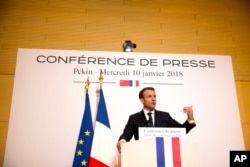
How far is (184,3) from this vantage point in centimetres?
356

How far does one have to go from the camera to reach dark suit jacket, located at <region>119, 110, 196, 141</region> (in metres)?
2.64

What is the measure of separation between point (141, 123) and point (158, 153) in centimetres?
82

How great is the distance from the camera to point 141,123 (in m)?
2.67

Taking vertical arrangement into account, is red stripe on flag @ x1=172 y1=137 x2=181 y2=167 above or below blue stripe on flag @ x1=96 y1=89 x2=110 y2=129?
below

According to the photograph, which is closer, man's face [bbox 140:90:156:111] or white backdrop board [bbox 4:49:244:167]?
white backdrop board [bbox 4:49:244:167]

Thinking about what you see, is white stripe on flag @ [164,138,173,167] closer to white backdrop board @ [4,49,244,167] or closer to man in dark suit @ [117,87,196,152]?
man in dark suit @ [117,87,196,152]

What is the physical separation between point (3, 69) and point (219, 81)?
2230mm

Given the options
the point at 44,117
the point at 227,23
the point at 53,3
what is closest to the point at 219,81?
the point at 227,23

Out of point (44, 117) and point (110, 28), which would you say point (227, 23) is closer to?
point (110, 28)

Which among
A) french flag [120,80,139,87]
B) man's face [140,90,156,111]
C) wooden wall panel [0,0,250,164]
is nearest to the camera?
man's face [140,90,156,111]

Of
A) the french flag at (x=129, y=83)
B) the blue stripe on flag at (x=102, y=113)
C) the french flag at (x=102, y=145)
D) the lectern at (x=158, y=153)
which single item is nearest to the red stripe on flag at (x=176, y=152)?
the lectern at (x=158, y=153)

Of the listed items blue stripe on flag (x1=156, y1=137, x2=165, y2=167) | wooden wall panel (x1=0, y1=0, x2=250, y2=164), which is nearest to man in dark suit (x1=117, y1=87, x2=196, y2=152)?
wooden wall panel (x1=0, y1=0, x2=250, y2=164)

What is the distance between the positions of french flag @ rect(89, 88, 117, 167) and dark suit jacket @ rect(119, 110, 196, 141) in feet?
0.59

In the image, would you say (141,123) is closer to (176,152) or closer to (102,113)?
(102,113)
